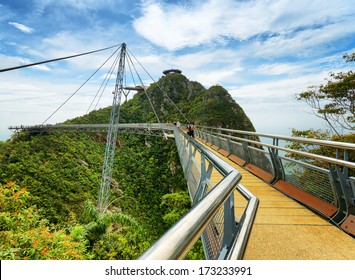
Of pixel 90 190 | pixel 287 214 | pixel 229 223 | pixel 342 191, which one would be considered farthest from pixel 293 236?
pixel 90 190

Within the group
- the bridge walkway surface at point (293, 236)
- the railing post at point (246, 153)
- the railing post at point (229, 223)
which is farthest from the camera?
the railing post at point (246, 153)

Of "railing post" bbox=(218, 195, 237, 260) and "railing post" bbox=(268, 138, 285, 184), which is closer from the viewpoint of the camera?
"railing post" bbox=(218, 195, 237, 260)

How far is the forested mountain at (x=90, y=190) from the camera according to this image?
22.5ft

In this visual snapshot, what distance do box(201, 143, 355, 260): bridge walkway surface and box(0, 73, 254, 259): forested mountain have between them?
15.1 feet

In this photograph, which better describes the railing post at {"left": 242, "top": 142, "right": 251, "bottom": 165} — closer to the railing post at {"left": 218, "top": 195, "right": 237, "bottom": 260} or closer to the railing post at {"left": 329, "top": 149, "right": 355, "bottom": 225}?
the railing post at {"left": 329, "top": 149, "right": 355, "bottom": 225}

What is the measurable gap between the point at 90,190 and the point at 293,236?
99.0 ft

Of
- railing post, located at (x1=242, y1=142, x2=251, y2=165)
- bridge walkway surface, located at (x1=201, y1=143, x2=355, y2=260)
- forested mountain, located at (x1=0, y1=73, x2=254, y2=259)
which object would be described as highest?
railing post, located at (x1=242, y1=142, x2=251, y2=165)

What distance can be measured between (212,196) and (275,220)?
248cm

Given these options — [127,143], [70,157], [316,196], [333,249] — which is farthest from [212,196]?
[127,143]

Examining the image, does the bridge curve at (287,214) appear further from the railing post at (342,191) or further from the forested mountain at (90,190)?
the forested mountain at (90,190)

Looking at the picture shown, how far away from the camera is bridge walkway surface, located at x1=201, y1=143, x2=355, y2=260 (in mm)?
2365

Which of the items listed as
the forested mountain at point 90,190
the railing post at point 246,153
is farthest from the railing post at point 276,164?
the forested mountain at point 90,190

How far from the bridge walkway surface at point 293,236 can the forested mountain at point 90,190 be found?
460 centimetres

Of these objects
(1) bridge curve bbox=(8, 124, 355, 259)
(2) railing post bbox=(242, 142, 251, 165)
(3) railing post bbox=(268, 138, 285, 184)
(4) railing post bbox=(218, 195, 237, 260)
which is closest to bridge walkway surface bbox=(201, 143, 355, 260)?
(1) bridge curve bbox=(8, 124, 355, 259)
